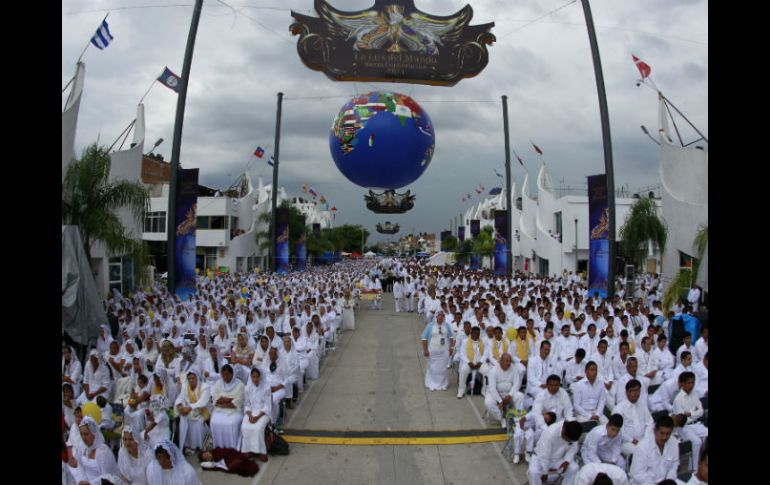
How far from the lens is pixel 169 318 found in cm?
1253

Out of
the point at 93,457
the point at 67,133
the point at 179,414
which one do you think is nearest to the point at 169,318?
the point at 67,133

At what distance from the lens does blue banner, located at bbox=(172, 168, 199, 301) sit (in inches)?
543

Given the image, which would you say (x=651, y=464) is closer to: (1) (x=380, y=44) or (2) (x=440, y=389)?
(2) (x=440, y=389)

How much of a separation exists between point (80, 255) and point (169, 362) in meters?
3.08

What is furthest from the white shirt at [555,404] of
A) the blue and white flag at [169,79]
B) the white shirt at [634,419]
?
the blue and white flag at [169,79]

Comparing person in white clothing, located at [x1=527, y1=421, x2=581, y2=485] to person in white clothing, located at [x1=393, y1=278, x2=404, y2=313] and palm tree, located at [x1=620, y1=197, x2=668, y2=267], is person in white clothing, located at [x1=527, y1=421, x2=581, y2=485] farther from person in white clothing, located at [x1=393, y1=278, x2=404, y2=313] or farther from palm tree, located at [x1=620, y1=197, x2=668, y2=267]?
palm tree, located at [x1=620, y1=197, x2=668, y2=267]

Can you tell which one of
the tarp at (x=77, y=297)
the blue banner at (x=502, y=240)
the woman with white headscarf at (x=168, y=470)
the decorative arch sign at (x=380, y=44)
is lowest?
the woman with white headscarf at (x=168, y=470)

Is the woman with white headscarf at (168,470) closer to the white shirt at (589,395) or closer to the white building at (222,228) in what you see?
the white shirt at (589,395)

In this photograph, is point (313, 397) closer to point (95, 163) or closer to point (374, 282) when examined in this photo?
point (95, 163)

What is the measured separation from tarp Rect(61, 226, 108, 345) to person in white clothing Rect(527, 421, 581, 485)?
808 cm

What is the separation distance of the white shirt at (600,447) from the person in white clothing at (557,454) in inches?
4.9

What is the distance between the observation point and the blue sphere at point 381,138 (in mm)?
11867

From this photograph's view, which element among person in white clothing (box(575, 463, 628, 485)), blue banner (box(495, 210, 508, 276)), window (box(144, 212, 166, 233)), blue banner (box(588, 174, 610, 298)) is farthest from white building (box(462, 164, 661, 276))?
window (box(144, 212, 166, 233))

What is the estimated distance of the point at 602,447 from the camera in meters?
5.35
